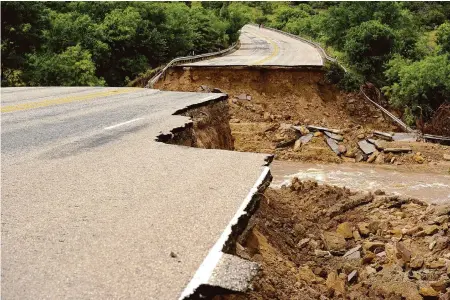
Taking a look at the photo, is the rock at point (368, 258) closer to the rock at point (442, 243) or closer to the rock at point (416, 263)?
the rock at point (416, 263)

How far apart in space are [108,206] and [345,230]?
5.05 m

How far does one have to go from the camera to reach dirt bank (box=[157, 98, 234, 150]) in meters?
8.80

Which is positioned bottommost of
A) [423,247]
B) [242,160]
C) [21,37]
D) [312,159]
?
[312,159]

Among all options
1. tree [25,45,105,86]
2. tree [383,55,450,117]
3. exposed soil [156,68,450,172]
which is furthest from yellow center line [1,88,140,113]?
tree [383,55,450,117]

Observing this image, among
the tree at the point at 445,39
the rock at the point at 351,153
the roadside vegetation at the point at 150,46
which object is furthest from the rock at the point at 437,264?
the tree at the point at 445,39

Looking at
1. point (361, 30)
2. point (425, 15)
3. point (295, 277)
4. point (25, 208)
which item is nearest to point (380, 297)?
point (295, 277)

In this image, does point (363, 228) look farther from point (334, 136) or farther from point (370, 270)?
point (334, 136)

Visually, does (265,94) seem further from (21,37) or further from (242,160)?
(242,160)

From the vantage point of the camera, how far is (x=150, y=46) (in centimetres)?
2681

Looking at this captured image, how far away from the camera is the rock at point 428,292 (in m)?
6.22

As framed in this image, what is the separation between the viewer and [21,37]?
72.3 ft

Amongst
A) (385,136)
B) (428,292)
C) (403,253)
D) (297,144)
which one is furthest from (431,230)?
(385,136)

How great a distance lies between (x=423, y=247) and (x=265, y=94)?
1764cm

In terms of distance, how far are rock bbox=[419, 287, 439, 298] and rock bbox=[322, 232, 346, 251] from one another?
5.38 feet
